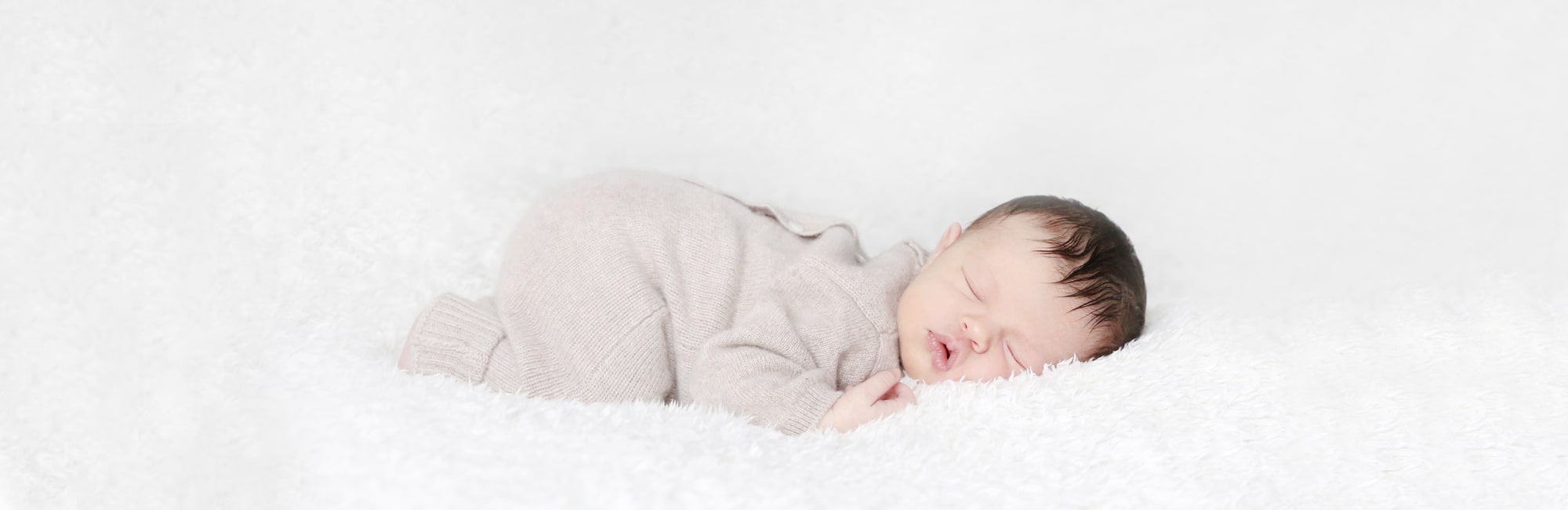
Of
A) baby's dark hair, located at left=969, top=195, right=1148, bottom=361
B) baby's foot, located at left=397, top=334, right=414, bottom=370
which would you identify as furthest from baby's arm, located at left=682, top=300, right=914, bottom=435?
baby's foot, located at left=397, top=334, right=414, bottom=370

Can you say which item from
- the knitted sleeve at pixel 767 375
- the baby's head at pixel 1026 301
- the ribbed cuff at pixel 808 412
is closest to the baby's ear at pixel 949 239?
the baby's head at pixel 1026 301

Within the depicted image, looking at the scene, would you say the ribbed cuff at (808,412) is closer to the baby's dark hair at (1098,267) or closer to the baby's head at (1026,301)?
the baby's head at (1026,301)

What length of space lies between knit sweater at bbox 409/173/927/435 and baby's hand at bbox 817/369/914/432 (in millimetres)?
55

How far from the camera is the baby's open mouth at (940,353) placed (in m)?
1.65

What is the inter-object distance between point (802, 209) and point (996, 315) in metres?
0.76

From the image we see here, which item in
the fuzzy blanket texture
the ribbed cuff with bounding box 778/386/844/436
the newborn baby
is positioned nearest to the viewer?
the fuzzy blanket texture

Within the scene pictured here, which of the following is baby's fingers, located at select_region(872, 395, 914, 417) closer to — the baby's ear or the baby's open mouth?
the baby's open mouth

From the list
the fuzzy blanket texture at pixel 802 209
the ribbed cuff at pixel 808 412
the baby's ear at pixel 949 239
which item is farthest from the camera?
the baby's ear at pixel 949 239

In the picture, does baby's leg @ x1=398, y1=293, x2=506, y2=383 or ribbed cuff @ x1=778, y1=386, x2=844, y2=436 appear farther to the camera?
baby's leg @ x1=398, y1=293, x2=506, y2=383

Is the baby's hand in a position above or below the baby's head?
below

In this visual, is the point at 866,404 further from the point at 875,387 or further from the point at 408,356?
the point at 408,356

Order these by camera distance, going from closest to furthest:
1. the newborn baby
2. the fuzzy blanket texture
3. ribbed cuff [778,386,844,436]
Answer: the fuzzy blanket texture, ribbed cuff [778,386,844,436], the newborn baby

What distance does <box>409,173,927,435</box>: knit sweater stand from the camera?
1637 millimetres

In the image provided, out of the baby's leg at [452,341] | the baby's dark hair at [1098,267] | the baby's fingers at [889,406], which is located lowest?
the baby's fingers at [889,406]
